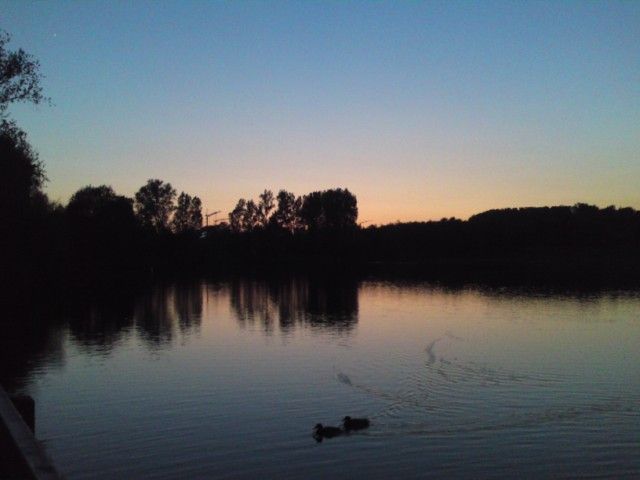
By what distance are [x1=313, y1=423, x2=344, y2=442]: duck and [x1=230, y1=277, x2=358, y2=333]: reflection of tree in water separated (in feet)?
66.1

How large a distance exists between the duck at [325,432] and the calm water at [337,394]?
0.20 metres

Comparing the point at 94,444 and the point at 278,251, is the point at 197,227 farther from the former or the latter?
the point at 94,444

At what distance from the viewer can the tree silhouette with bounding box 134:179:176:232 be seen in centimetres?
12656

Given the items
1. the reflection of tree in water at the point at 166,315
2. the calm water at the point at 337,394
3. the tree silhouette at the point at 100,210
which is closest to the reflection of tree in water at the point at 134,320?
the reflection of tree in water at the point at 166,315

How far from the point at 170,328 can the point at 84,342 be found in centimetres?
643

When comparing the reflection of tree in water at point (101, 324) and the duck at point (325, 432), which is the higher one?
the reflection of tree in water at point (101, 324)

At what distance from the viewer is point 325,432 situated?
15641 millimetres

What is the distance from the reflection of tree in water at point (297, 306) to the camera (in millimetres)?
39938

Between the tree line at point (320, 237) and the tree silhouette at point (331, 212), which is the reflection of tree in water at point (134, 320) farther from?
the tree silhouette at point (331, 212)

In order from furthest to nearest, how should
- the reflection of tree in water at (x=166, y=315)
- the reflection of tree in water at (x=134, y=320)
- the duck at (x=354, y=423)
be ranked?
the reflection of tree in water at (x=166, y=315) → the reflection of tree in water at (x=134, y=320) → the duck at (x=354, y=423)

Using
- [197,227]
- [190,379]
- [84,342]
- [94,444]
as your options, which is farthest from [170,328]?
[197,227]

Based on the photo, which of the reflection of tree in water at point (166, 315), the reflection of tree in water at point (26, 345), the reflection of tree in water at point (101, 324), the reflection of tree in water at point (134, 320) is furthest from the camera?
the reflection of tree in water at point (166, 315)

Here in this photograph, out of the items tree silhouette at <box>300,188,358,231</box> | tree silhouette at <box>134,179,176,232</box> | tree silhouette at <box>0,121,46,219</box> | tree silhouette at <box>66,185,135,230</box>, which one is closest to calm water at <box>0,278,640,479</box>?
tree silhouette at <box>0,121,46,219</box>

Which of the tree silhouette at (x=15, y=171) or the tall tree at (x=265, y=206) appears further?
the tall tree at (x=265, y=206)
